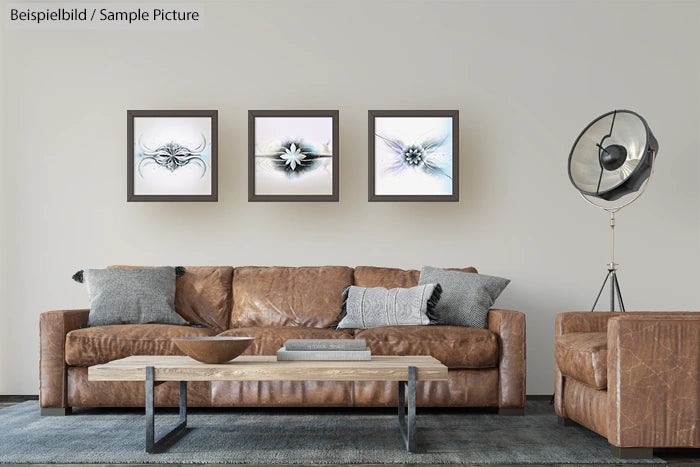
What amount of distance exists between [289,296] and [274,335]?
59cm

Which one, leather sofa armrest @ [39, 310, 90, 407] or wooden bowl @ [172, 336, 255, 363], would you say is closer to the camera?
wooden bowl @ [172, 336, 255, 363]

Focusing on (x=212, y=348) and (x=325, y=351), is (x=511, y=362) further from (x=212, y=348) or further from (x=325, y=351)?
(x=212, y=348)

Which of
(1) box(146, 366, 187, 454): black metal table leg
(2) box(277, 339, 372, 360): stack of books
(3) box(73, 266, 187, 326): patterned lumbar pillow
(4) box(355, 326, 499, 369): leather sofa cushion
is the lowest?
(1) box(146, 366, 187, 454): black metal table leg

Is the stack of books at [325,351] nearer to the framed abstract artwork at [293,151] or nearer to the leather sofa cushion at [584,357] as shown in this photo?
the leather sofa cushion at [584,357]

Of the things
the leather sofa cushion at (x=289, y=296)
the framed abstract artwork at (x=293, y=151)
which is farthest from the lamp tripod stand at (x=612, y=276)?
the framed abstract artwork at (x=293, y=151)

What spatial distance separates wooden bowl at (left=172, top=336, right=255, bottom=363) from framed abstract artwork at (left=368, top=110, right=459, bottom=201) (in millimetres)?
2152

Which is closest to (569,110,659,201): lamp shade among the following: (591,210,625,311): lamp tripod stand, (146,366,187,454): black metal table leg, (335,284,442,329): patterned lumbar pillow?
(591,210,625,311): lamp tripod stand

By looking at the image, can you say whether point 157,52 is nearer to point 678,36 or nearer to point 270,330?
point 270,330

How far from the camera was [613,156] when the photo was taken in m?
4.46

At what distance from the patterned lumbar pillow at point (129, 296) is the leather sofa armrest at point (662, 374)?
2.53 meters

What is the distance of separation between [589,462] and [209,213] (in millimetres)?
3023

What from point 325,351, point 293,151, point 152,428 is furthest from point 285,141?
point 152,428

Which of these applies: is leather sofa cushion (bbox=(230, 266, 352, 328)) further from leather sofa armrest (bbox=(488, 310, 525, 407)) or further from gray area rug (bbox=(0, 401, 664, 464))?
leather sofa armrest (bbox=(488, 310, 525, 407))

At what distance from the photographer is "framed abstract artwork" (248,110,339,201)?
4984mm
